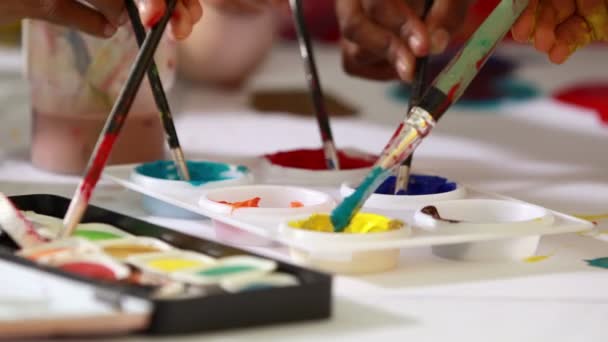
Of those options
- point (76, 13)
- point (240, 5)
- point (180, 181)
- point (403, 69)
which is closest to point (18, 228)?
point (180, 181)

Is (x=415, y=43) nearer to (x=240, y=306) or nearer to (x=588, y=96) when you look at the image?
(x=240, y=306)

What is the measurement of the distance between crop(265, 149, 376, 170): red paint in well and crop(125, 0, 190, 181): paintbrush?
13 cm

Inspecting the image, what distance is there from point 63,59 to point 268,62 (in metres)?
0.89

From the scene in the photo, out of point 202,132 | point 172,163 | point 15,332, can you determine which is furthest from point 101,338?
point 202,132

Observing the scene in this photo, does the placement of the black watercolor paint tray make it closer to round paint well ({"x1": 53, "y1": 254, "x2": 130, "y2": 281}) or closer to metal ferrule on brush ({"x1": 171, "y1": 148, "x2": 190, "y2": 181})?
round paint well ({"x1": 53, "y1": 254, "x2": 130, "y2": 281})

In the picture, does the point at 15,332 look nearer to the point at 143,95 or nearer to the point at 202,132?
the point at 143,95

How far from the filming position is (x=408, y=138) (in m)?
0.79

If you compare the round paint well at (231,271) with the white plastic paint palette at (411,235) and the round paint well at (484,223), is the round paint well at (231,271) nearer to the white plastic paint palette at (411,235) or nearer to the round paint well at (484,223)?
the white plastic paint palette at (411,235)

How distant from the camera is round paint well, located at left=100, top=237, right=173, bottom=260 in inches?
28.8

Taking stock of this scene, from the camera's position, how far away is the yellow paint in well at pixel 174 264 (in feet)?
2.25

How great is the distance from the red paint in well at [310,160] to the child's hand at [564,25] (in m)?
0.19

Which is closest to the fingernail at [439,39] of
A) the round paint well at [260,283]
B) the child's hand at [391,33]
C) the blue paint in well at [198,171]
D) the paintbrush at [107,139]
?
the child's hand at [391,33]

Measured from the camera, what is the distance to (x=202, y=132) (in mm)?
1322

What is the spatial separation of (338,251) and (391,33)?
42 cm
